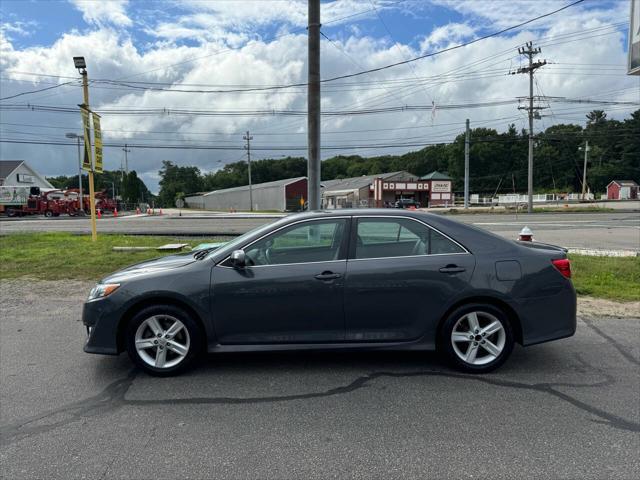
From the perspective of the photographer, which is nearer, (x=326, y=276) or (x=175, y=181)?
(x=326, y=276)

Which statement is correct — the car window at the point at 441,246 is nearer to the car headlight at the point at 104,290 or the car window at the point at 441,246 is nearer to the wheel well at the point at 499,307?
the wheel well at the point at 499,307

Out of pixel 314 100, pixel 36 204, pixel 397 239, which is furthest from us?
pixel 36 204

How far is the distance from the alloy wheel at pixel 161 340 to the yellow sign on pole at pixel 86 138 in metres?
10.5

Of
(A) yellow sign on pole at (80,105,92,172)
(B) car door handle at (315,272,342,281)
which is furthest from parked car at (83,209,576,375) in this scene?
(A) yellow sign on pole at (80,105,92,172)

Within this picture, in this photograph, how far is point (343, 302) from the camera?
421cm

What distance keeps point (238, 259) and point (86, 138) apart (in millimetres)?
11202

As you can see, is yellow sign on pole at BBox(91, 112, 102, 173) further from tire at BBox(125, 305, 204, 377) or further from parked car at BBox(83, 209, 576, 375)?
tire at BBox(125, 305, 204, 377)

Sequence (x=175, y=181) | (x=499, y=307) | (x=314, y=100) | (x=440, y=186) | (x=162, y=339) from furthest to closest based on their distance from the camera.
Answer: (x=175, y=181)
(x=440, y=186)
(x=314, y=100)
(x=499, y=307)
(x=162, y=339)

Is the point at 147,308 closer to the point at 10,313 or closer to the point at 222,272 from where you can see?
the point at 222,272

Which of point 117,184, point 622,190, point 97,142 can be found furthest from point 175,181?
point 97,142

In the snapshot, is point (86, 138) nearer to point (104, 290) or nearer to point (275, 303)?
point (104, 290)

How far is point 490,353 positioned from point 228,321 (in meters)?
2.45

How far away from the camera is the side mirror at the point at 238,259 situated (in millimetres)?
4148

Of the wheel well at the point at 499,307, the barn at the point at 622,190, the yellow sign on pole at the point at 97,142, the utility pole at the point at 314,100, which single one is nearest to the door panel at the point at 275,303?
the wheel well at the point at 499,307
